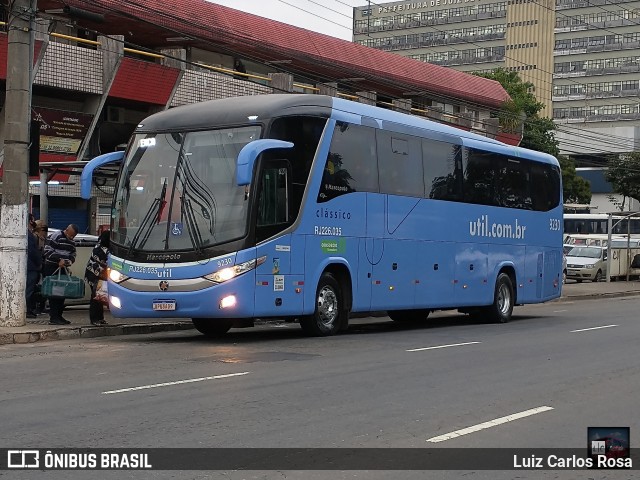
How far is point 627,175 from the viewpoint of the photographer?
7638 centimetres

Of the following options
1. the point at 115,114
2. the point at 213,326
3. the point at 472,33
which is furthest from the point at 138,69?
the point at 472,33

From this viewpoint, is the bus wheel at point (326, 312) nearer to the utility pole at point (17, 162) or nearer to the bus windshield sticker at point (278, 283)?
the bus windshield sticker at point (278, 283)

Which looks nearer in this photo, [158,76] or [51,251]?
[51,251]

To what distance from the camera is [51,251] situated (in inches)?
727

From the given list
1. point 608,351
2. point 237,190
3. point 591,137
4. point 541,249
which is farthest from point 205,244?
point 591,137

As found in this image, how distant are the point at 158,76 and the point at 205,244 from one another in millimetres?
15377

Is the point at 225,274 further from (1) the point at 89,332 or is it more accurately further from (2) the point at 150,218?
(1) the point at 89,332

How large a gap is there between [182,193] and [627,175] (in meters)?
65.4

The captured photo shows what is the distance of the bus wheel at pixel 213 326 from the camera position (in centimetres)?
1802

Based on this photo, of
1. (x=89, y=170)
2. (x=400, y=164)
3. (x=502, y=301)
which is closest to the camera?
(x=89, y=170)

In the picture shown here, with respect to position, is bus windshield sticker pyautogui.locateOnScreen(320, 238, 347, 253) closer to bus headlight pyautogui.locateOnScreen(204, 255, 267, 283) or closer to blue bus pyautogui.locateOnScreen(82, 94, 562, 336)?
blue bus pyautogui.locateOnScreen(82, 94, 562, 336)

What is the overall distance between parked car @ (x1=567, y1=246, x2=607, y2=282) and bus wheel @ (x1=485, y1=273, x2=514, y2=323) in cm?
2283
